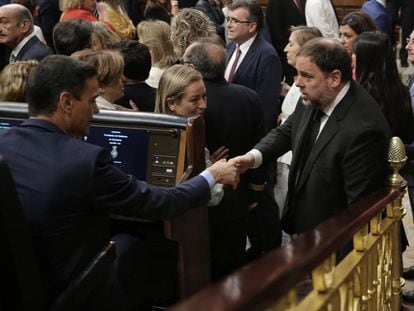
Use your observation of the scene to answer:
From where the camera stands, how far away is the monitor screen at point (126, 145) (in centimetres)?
382

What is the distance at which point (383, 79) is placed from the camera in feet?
15.1

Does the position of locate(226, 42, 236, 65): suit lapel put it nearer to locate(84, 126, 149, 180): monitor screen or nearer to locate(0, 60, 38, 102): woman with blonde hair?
locate(0, 60, 38, 102): woman with blonde hair

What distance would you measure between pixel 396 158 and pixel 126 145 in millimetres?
1205

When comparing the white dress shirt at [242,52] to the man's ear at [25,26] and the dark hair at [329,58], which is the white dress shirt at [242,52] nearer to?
the man's ear at [25,26]

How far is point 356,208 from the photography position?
3.09 meters

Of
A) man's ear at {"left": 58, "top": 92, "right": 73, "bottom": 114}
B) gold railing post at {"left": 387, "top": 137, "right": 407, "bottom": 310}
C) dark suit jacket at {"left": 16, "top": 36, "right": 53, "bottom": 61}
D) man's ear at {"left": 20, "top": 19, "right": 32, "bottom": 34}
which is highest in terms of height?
man's ear at {"left": 20, "top": 19, "right": 32, "bottom": 34}

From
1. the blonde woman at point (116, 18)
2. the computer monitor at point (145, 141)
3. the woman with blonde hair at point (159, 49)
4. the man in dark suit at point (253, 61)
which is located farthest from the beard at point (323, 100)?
the blonde woman at point (116, 18)

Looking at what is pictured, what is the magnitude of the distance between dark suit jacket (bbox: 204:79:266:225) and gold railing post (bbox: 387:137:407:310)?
96 centimetres

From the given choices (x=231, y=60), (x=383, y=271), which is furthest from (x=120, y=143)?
(x=231, y=60)

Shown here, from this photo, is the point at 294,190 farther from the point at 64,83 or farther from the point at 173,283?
the point at 64,83

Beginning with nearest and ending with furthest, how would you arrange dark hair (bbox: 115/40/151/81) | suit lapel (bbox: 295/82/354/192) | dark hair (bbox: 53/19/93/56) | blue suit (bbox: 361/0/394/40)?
1. suit lapel (bbox: 295/82/354/192)
2. dark hair (bbox: 115/40/151/81)
3. dark hair (bbox: 53/19/93/56)
4. blue suit (bbox: 361/0/394/40)

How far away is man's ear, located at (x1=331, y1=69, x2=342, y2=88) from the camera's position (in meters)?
3.82

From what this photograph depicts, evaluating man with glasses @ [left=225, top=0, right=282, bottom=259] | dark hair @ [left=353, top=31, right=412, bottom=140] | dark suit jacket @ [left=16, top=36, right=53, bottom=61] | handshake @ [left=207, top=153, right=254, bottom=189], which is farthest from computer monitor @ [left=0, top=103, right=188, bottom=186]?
dark suit jacket @ [left=16, top=36, right=53, bottom=61]

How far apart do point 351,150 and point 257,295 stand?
1964 mm
